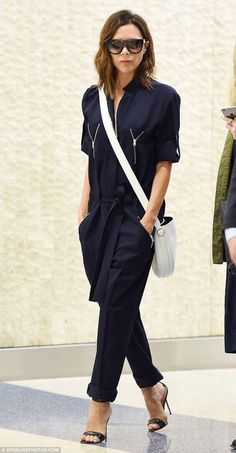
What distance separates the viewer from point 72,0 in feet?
25.5

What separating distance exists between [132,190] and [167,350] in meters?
2.57

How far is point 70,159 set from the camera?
7.81m

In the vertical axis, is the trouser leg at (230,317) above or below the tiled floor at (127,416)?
above

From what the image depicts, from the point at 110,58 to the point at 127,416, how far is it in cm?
193

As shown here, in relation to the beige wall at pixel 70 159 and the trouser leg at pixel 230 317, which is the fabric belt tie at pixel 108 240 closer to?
the trouser leg at pixel 230 317

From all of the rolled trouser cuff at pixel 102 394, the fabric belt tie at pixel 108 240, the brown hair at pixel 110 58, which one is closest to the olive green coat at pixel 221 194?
the fabric belt tie at pixel 108 240

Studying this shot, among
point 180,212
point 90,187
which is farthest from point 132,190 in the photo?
point 180,212

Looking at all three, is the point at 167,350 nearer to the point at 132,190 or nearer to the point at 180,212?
the point at 180,212

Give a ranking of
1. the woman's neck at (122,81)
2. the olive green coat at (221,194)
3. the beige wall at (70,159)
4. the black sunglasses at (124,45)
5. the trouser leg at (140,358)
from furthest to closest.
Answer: the beige wall at (70,159), the trouser leg at (140,358), the woman's neck at (122,81), the black sunglasses at (124,45), the olive green coat at (221,194)

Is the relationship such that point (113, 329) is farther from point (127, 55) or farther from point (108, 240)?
point (127, 55)

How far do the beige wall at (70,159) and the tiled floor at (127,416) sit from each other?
1.61 ft

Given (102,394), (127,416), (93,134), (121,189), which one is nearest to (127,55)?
(93,134)

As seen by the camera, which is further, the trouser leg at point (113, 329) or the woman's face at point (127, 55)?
the woman's face at point (127, 55)

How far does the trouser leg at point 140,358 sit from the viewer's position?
5.98 m
